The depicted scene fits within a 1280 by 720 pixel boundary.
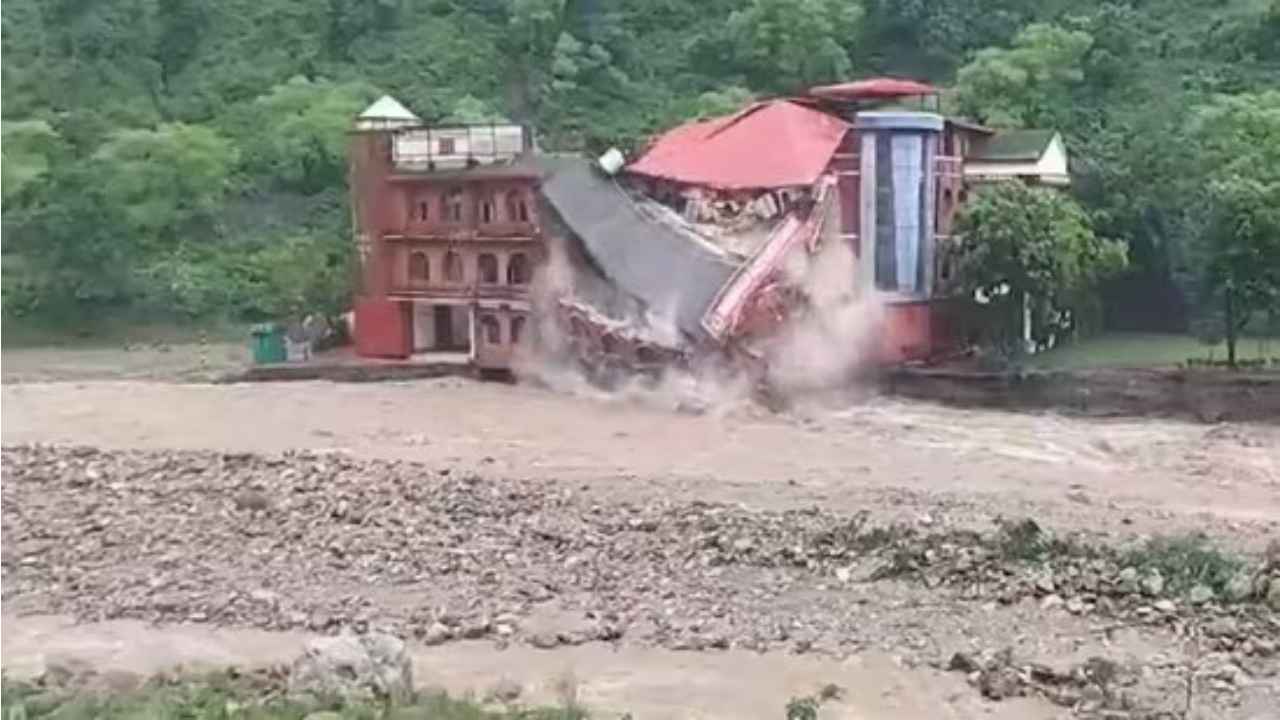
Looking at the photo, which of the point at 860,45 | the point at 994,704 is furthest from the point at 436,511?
the point at 860,45

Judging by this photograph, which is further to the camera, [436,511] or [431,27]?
[431,27]

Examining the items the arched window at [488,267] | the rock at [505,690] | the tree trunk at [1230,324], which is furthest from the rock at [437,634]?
the tree trunk at [1230,324]

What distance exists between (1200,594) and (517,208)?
14.6 m

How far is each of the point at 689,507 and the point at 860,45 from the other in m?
23.6

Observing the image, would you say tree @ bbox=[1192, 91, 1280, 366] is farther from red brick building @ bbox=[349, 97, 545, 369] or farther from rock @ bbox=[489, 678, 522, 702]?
rock @ bbox=[489, 678, 522, 702]

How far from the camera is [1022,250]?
26.0 m

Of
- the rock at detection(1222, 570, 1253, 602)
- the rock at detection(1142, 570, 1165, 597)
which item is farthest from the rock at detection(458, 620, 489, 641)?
the rock at detection(1222, 570, 1253, 602)

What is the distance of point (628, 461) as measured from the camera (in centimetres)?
2111

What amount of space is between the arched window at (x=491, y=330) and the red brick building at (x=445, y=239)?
14mm

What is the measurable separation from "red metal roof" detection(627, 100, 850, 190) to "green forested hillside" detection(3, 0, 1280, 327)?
18.8ft

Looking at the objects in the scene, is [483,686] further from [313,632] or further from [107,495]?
[107,495]

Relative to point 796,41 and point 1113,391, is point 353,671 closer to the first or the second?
point 1113,391

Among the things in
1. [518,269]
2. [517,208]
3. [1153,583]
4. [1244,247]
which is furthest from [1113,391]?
[1153,583]

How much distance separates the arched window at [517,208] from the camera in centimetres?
2714
